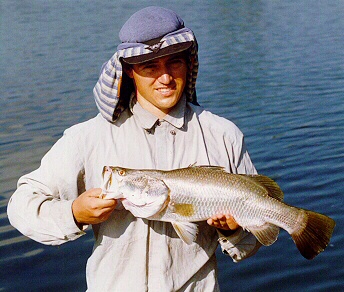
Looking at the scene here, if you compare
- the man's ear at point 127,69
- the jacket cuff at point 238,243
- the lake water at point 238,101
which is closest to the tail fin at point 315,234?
the jacket cuff at point 238,243

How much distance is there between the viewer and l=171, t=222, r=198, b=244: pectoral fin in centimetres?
344

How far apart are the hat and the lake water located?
424 centimetres

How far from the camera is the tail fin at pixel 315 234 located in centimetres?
356

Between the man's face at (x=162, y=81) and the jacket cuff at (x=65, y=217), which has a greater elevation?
the man's face at (x=162, y=81)

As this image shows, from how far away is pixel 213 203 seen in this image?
3566 mm

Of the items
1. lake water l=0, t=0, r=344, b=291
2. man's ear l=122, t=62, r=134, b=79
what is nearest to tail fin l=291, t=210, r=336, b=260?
man's ear l=122, t=62, r=134, b=79

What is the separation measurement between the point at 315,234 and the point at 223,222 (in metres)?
0.51

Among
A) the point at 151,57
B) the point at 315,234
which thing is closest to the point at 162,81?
the point at 151,57

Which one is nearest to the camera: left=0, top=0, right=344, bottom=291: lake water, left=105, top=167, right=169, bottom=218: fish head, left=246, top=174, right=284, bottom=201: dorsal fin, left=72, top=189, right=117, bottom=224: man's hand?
left=72, top=189, right=117, bottom=224: man's hand

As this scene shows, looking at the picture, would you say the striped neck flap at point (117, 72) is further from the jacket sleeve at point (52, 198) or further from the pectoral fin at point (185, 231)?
the pectoral fin at point (185, 231)

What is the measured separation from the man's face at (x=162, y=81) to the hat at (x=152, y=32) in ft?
0.27

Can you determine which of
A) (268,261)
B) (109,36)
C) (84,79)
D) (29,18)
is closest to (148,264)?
(268,261)

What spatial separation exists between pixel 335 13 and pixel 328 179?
19.1m

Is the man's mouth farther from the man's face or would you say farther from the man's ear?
the man's ear
